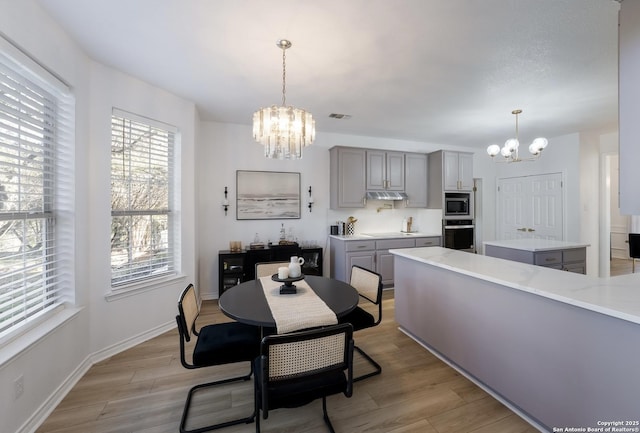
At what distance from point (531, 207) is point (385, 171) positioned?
10.3 ft

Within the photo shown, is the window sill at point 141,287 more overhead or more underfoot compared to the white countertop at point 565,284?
more underfoot

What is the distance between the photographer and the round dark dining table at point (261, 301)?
160 centimetres

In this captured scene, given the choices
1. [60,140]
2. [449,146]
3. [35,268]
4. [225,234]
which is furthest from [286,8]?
[449,146]

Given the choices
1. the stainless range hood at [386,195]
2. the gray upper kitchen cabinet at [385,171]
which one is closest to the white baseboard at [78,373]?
the stainless range hood at [386,195]

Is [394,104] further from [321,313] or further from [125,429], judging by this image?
[125,429]

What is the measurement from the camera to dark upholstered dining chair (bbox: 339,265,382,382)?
2.19 m

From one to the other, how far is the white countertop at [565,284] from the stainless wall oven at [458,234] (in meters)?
2.63

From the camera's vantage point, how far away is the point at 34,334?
68.7 inches

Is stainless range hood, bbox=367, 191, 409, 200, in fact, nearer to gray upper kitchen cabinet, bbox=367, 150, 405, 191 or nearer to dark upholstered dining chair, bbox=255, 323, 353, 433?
gray upper kitchen cabinet, bbox=367, 150, 405, 191

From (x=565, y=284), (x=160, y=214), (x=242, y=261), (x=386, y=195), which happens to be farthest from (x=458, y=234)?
(x=160, y=214)

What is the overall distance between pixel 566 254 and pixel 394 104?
2779mm

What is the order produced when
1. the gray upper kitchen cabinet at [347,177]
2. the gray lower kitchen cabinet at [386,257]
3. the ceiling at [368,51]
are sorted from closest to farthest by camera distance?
the ceiling at [368,51] < the gray lower kitchen cabinet at [386,257] < the gray upper kitchen cabinet at [347,177]

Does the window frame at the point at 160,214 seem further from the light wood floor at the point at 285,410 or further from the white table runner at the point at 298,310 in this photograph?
the white table runner at the point at 298,310

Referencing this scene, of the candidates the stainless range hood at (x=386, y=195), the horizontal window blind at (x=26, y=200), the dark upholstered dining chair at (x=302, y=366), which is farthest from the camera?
the stainless range hood at (x=386, y=195)
